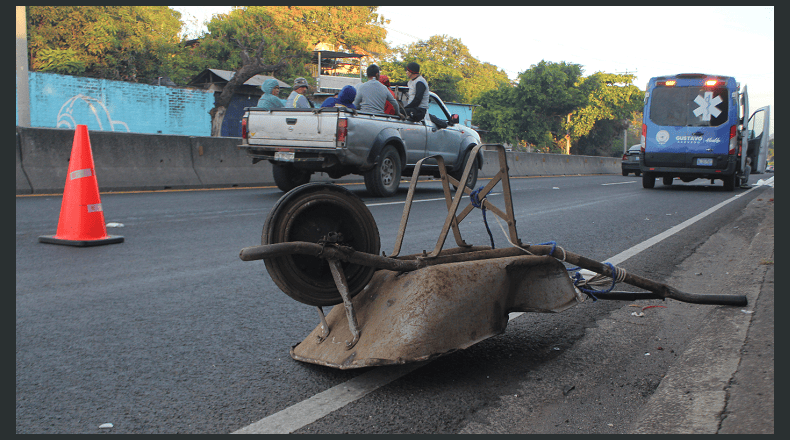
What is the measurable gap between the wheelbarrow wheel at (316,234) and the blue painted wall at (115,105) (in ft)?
117

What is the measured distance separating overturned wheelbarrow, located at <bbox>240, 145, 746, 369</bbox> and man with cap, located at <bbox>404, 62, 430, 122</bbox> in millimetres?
8411

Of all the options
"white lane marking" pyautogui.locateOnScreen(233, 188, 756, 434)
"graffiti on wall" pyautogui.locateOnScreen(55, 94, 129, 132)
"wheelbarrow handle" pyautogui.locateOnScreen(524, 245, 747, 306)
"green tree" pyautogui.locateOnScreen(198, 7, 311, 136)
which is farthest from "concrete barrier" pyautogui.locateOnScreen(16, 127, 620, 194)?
"green tree" pyautogui.locateOnScreen(198, 7, 311, 136)

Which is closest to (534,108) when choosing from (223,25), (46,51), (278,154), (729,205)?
(223,25)

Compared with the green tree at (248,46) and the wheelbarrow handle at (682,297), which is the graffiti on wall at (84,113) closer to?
the green tree at (248,46)

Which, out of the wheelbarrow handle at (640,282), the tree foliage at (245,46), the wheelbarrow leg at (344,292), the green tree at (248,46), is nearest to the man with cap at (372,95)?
the wheelbarrow handle at (640,282)

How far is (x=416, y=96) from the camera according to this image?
37.4 ft

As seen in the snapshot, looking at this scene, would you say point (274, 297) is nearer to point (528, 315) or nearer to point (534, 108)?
point (528, 315)

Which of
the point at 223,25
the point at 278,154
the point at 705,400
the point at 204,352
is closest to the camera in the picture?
the point at 705,400

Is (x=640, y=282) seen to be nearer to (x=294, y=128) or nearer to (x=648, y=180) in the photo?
(x=294, y=128)

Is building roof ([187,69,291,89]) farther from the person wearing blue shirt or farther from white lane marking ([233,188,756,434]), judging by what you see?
white lane marking ([233,188,756,434])

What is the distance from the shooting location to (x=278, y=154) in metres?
10.2

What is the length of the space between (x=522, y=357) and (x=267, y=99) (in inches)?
341

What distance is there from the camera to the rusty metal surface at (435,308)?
8.50 feet

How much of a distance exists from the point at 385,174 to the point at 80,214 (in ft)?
19.3
